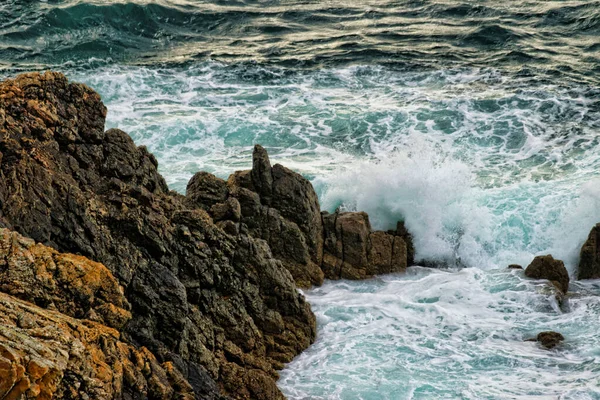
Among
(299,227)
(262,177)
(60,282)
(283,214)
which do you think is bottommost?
(299,227)

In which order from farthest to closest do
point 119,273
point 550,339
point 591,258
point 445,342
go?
point 591,258 < point 445,342 < point 550,339 < point 119,273

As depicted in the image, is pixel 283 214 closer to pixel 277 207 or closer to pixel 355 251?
pixel 277 207

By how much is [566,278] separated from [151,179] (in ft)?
32.7

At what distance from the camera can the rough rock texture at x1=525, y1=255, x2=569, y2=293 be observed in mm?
17391

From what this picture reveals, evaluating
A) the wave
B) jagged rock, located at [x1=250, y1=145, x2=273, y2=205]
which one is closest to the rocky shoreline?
jagged rock, located at [x1=250, y1=145, x2=273, y2=205]

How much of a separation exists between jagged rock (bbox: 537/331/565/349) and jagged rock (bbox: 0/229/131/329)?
8.64 m

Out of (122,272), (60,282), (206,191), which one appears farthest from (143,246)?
(206,191)

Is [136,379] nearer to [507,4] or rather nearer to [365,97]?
[365,97]

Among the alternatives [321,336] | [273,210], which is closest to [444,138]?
[273,210]

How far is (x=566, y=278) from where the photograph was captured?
17438 mm

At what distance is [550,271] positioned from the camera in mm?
17453

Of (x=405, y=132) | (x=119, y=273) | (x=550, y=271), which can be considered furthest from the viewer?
(x=405, y=132)

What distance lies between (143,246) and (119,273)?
97 centimetres

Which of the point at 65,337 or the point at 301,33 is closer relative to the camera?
the point at 65,337
